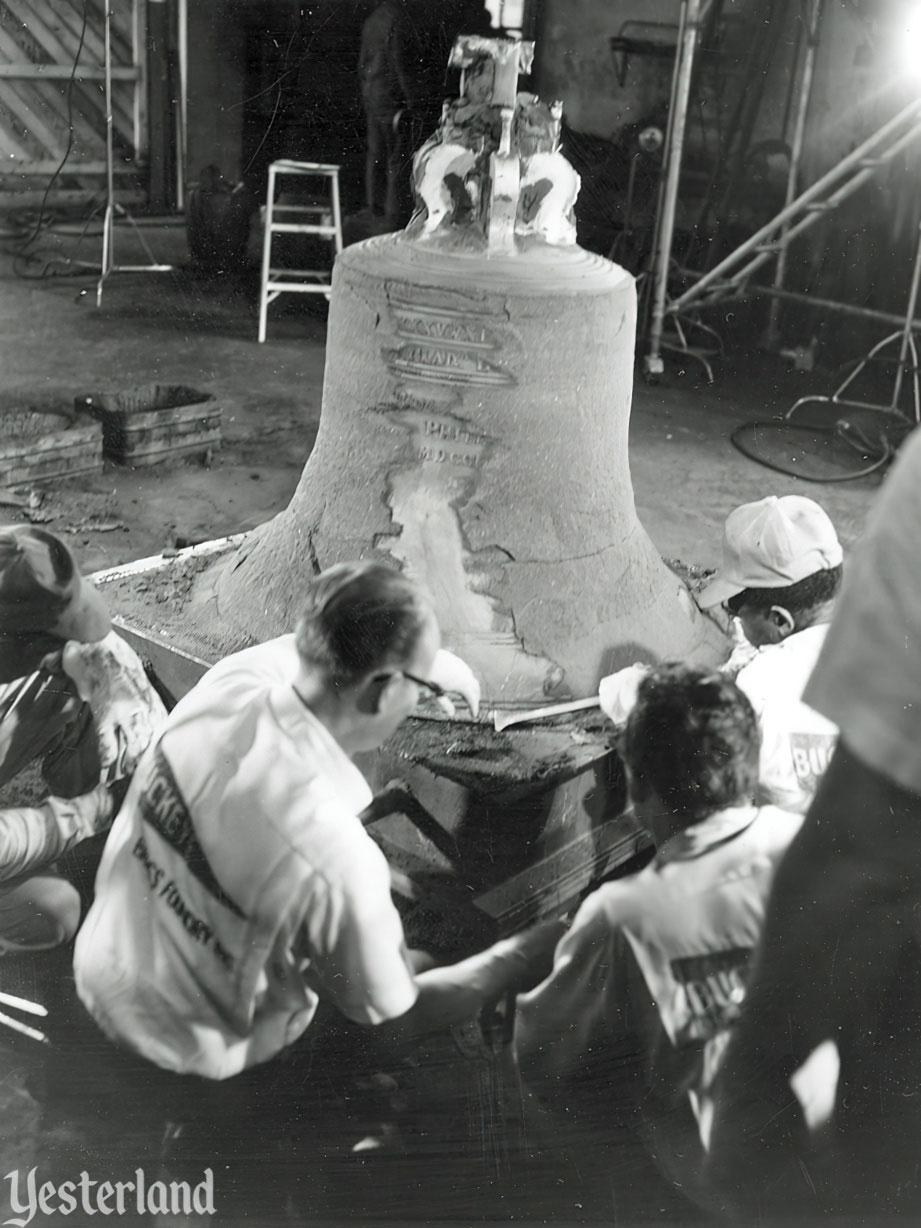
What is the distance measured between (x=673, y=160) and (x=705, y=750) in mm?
1130

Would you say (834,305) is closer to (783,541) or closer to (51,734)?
(783,541)

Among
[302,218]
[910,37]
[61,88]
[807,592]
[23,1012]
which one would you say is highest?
[910,37]

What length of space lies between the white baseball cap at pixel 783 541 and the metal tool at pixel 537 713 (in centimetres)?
38

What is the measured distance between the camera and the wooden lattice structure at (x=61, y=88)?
70.3 inches

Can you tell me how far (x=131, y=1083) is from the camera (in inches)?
76.5

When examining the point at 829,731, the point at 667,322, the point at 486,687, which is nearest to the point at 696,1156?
the point at 829,731

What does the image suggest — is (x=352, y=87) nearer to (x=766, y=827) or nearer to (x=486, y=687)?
(x=486, y=687)

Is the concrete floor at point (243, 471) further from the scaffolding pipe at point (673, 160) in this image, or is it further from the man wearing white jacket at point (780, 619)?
the man wearing white jacket at point (780, 619)

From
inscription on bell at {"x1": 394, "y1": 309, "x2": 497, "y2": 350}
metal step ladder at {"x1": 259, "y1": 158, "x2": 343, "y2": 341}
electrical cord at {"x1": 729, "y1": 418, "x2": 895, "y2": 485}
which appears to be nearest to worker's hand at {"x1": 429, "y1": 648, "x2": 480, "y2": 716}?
inscription on bell at {"x1": 394, "y1": 309, "x2": 497, "y2": 350}

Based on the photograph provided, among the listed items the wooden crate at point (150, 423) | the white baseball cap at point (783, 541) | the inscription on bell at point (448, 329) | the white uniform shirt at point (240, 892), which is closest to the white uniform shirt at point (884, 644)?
the white baseball cap at point (783, 541)

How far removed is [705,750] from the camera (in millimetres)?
1864

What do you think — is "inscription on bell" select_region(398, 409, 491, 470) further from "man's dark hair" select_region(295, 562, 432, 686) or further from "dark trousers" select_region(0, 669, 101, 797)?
"dark trousers" select_region(0, 669, 101, 797)

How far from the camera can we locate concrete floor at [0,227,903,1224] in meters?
1.97

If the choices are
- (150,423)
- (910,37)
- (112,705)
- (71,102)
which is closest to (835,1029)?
(112,705)
